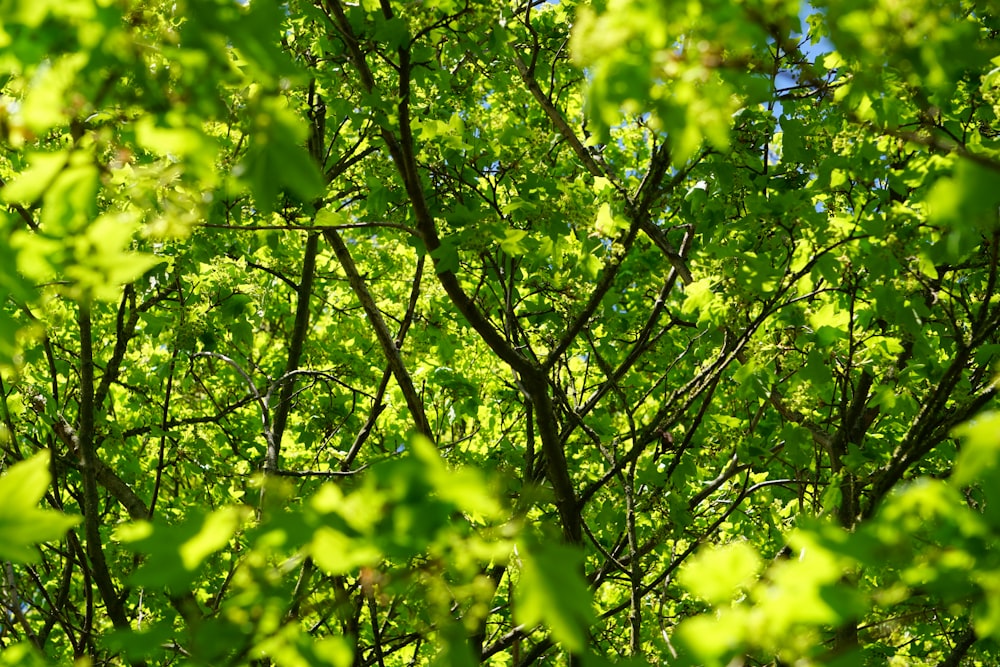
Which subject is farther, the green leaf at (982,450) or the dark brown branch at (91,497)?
the dark brown branch at (91,497)

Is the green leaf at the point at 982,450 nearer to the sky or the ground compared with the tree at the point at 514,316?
nearer to the ground

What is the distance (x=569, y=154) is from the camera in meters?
5.28

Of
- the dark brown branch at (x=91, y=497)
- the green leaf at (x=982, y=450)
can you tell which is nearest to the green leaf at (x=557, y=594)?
the green leaf at (x=982, y=450)

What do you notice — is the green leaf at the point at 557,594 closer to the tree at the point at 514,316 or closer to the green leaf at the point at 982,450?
the tree at the point at 514,316

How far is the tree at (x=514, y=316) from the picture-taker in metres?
1.30

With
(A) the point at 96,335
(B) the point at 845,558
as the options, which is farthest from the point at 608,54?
(A) the point at 96,335

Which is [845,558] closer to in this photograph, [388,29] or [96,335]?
[388,29]

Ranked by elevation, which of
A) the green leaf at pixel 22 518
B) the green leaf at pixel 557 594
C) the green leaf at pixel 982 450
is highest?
the green leaf at pixel 22 518

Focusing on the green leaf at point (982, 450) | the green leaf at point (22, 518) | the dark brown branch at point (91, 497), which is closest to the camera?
the green leaf at point (982, 450)

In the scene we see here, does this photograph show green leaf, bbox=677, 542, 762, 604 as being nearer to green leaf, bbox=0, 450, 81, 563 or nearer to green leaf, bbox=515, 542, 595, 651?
green leaf, bbox=515, 542, 595, 651

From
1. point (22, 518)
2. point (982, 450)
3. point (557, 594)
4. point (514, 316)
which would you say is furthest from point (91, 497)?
point (982, 450)

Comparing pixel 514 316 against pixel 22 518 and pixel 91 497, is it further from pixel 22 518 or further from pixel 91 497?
pixel 22 518

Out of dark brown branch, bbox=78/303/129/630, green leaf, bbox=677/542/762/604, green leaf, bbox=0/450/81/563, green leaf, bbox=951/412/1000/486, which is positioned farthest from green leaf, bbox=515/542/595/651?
dark brown branch, bbox=78/303/129/630

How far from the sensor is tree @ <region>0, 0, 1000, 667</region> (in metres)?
1.30
